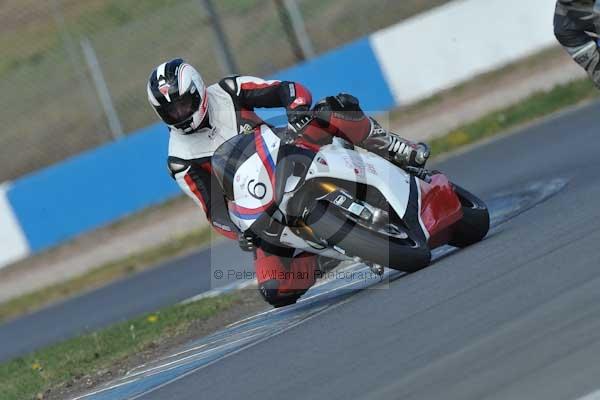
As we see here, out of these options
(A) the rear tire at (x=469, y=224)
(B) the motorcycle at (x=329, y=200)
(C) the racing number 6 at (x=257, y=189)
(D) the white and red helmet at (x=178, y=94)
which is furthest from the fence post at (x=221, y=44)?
(C) the racing number 6 at (x=257, y=189)

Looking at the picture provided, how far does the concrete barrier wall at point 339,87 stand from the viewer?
48.3ft

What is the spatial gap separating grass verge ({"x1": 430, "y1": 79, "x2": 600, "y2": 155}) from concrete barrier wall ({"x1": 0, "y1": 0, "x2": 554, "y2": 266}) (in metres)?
1.19

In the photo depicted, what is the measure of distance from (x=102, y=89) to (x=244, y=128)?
8269 millimetres

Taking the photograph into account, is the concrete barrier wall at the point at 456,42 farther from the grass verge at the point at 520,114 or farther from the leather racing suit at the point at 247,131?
the leather racing suit at the point at 247,131

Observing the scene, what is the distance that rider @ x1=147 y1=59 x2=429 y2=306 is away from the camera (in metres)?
7.09

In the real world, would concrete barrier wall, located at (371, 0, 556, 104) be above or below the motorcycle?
below

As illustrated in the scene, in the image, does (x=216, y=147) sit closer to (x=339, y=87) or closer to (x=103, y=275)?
(x=103, y=275)

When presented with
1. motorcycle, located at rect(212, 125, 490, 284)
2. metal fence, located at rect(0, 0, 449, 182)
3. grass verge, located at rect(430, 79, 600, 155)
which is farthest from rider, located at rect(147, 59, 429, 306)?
metal fence, located at rect(0, 0, 449, 182)

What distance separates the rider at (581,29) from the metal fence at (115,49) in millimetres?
7850

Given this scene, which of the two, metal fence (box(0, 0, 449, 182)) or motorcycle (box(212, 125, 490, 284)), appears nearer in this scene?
motorcycle (box(212, 125, 490, 284))

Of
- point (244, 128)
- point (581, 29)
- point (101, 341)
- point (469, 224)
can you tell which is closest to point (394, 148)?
point (469, 224)

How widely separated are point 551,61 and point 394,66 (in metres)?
1.99

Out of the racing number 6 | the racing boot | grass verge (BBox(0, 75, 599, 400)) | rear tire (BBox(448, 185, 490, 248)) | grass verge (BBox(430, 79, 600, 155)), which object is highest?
the racing number 6

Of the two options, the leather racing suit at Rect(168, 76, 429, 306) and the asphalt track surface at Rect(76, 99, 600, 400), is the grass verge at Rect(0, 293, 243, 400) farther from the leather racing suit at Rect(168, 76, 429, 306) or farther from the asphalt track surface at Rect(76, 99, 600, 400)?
the leather racing suit at Rect(168, 76, 429, 306)
